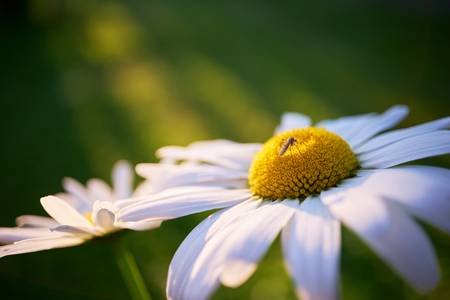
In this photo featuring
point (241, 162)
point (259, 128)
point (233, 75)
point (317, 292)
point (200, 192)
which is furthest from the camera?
point (233, 75)

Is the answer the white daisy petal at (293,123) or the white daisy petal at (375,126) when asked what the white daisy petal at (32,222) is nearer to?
the white daisy petal at (293,123)

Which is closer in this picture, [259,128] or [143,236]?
[143,236]

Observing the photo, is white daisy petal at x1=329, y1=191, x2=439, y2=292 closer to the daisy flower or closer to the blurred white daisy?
the daisy flower

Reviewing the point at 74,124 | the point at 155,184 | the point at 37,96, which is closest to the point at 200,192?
the point at 155,184

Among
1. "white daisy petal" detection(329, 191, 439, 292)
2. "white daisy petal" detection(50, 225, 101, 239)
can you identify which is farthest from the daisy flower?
"white daisy petal" detection(50, 225, 101, 239)

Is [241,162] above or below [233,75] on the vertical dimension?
below

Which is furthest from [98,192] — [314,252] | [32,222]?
[314,252]

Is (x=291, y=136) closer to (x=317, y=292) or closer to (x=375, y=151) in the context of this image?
(x=375, y=151)
